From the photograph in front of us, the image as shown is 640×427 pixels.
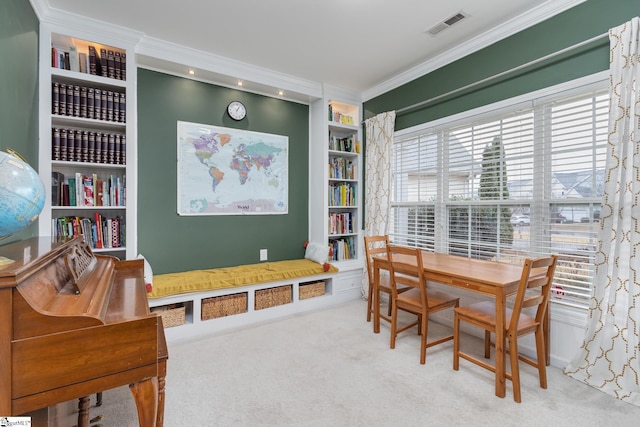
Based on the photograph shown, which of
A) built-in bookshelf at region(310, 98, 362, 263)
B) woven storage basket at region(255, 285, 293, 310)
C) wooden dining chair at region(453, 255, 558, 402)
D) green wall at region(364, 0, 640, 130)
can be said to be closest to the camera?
wooden dining chair at region(453, 255, 558, 402)

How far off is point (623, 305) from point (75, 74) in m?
4.31

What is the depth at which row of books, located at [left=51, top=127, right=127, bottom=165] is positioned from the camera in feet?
8.13

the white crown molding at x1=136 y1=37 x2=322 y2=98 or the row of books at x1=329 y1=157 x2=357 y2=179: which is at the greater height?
the white crown molding at x1=136 y1=37 x2=322 y2=98

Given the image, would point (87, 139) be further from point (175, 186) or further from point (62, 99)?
point (175, 186)

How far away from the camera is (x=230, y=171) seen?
3.48m

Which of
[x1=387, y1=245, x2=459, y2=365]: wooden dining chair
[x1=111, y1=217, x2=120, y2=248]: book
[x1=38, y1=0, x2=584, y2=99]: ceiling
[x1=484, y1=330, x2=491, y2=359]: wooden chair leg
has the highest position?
[x1=38, y1=0, x2=584, y2=99]: ceiling

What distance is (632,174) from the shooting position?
1912 mm

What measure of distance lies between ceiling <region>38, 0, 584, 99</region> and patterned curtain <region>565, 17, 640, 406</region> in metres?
0.72

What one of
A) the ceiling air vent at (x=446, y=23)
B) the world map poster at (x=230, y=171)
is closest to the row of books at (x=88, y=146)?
the world map poster at (x=230, y=171)

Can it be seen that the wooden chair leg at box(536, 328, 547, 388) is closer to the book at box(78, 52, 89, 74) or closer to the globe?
the globe

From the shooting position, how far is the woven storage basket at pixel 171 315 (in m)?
2.72

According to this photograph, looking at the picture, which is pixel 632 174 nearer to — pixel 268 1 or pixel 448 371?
pixel 448 371

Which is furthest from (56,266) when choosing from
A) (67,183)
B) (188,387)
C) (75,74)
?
(75,74)

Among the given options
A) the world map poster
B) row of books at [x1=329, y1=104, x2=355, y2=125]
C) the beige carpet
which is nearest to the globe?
the beige carpet
